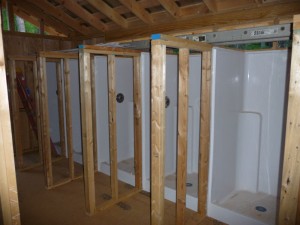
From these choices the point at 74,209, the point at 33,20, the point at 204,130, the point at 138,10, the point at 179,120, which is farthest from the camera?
the point at 33,20

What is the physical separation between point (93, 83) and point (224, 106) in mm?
1787

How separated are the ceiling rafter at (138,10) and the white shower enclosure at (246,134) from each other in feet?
4.62

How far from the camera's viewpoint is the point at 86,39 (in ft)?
14.1

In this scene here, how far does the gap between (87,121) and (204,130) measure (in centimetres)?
108

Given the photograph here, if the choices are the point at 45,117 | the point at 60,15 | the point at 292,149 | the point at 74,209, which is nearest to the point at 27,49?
the point at 60,15

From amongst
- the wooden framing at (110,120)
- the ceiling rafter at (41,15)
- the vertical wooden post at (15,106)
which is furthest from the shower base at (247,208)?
the ceiling rafter at (41,15)

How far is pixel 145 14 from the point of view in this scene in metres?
3.24

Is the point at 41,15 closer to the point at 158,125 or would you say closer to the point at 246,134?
the point at 158,125

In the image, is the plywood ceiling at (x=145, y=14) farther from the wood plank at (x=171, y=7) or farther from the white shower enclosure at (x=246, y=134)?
the white shower enclosure at (x=246, y=134)

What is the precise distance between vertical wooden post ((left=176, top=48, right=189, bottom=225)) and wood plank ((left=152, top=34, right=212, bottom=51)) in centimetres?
6

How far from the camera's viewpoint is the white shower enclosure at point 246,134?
7.41ft

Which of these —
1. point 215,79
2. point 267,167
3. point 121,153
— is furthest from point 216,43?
point 121,153

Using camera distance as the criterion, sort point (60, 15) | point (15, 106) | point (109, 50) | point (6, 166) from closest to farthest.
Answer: point (6, 166)
point (109, 50)
point (15, 106)
point (60, 15)

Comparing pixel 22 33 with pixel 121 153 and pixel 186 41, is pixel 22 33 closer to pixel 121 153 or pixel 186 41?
pixel 121 153
